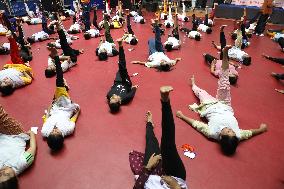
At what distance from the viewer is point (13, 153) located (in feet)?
10.5

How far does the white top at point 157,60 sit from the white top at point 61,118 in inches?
103

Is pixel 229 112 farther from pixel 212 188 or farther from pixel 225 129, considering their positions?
pixel 212 188

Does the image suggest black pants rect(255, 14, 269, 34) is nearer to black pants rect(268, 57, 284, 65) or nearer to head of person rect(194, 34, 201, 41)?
head of person rect(194, 34, 201, 41)

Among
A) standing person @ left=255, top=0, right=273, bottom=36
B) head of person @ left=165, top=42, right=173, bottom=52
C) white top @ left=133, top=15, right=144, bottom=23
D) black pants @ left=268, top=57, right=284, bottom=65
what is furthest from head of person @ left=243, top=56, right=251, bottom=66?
white top @ left=133, top=15, right=144, bottom=23

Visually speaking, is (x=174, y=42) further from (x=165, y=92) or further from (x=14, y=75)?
(x=165, y=92)

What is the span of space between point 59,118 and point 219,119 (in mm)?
2304

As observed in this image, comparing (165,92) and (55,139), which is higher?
(165,92)

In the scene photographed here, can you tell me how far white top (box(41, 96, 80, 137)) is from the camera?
147 inches

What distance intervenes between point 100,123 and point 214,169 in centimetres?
194

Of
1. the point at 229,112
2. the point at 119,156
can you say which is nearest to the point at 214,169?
the point at 229,112

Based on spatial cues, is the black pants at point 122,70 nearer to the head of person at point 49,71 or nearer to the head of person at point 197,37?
the head of person at point 49,71

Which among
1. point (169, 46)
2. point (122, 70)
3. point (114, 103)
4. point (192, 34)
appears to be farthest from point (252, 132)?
point (192, 34)

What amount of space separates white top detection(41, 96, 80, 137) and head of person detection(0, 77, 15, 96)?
64.3 inches

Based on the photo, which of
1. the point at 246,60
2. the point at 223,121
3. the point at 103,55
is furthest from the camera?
the point at 103,55
